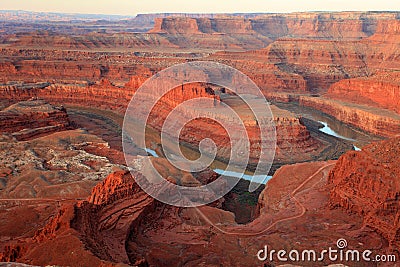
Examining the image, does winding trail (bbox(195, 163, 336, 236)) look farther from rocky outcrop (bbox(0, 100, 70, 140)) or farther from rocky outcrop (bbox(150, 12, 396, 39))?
rocky outcrop (bbox(150, 12, 396, 39))

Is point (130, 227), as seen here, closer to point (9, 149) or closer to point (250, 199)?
point (250, 199)

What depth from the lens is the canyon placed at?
61.3 feet

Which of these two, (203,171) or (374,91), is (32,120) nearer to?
(203,171)

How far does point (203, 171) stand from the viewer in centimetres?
3578

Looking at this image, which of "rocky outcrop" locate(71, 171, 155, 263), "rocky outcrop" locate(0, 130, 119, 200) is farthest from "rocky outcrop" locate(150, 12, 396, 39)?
"rocky outcrop" locate(71, 171, 155, 263)

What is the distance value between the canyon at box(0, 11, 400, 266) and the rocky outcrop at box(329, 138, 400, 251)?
7cm

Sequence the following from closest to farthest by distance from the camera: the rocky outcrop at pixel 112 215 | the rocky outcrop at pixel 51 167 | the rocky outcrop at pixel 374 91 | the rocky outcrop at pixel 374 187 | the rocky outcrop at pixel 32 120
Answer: the rocky outcrop at pixel 112 215 → the rocky outcrop at pixel 374 187 → the rocky outcrop at pixel 51 167 → the rocky outcrop at pixel 32 120 → the rocky outcrop at pixel 374 91

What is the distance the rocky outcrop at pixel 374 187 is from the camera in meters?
20.5

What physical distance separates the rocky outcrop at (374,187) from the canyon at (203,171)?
0.23 feet

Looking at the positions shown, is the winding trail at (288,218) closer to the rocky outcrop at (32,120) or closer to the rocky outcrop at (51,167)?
the rocky outcrop at (51,167)

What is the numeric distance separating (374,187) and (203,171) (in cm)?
1672

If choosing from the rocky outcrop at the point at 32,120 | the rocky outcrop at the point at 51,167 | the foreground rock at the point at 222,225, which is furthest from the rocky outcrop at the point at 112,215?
the rocky outcrop at the point at 32,120

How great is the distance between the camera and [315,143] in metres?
50.5

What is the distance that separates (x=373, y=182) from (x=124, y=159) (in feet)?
70.6
